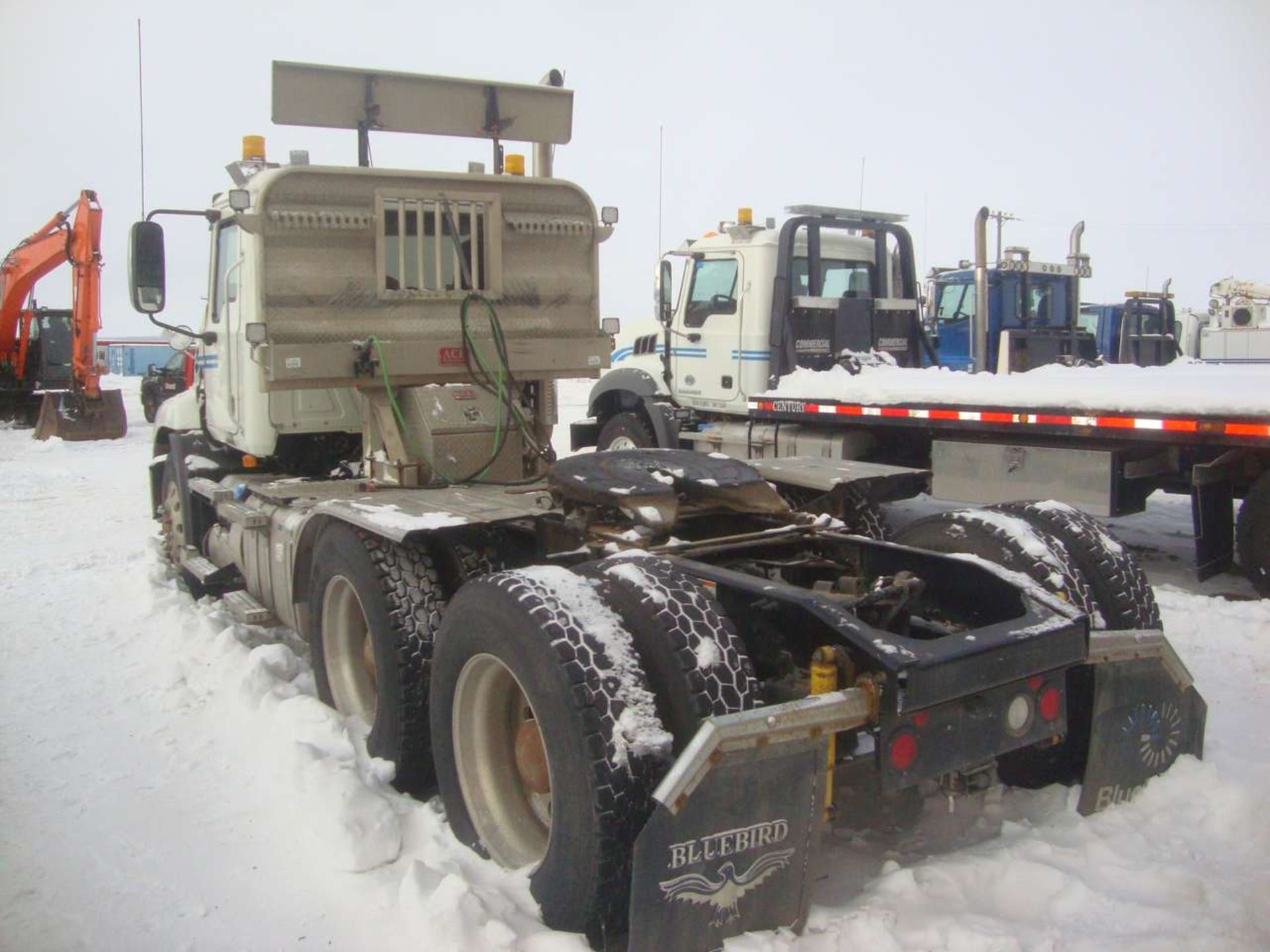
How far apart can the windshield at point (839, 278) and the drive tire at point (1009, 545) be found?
21.0 ft

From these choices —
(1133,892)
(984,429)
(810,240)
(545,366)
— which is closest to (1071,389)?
(984,429)

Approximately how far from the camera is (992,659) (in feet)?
9.43

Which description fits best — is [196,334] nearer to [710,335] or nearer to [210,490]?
[210,490]

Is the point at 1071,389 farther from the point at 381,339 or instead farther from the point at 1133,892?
the point at 1133,892

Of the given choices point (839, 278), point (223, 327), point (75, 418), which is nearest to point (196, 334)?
point (223, 327)

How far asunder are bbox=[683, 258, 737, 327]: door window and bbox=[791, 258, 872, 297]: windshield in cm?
59

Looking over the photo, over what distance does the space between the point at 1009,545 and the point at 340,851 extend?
7.94ft

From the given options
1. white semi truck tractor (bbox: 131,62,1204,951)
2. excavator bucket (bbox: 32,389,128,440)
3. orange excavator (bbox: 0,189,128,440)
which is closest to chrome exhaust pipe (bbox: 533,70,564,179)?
white semi truck tractor (bbox: 131,62,1204,951)

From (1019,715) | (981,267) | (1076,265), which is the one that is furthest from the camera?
(1076,265)

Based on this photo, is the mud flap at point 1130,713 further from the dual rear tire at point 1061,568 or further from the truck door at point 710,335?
the truck door at point 710,335

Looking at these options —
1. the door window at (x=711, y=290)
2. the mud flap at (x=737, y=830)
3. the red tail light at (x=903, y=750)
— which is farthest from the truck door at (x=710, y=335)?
the mud flap at (x=737, y=830)

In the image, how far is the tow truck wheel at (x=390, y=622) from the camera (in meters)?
3.88

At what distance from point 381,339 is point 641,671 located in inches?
120

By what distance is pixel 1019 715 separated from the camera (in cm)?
299
